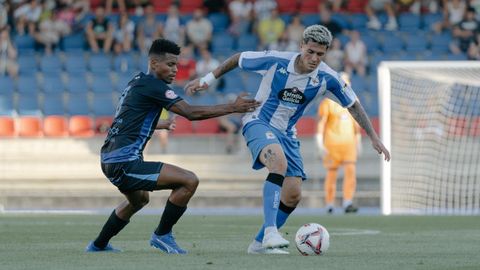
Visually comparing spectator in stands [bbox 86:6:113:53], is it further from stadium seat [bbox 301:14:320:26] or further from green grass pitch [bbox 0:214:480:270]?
green grass pitch [bbox 0:214:480:270]

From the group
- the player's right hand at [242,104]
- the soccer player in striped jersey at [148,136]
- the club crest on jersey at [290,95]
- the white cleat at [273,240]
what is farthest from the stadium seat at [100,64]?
the player's right hand at [242,104]

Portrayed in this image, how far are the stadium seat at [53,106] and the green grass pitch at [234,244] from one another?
23.0 ft

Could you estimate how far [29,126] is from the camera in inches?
896

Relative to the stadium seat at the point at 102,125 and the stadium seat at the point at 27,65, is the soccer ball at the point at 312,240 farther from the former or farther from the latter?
the stadium seat at the point at 27,65

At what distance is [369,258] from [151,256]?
1658mm

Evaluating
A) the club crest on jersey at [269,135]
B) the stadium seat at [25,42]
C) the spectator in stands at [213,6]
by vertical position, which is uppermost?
the spectator in stands at [213,6]

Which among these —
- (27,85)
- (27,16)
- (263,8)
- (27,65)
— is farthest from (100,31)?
(263,8)

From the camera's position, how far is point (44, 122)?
22.8 metres

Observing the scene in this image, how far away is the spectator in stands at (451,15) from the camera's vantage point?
25406mm

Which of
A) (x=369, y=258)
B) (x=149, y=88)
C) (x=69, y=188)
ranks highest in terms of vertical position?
(x=149, y=88)

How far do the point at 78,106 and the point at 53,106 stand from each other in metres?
0.51

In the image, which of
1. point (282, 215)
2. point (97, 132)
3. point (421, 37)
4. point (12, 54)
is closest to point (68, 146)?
point (97, 132)

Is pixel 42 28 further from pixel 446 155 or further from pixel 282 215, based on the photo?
pixel 282 215

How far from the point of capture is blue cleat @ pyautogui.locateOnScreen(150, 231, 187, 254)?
923cm
